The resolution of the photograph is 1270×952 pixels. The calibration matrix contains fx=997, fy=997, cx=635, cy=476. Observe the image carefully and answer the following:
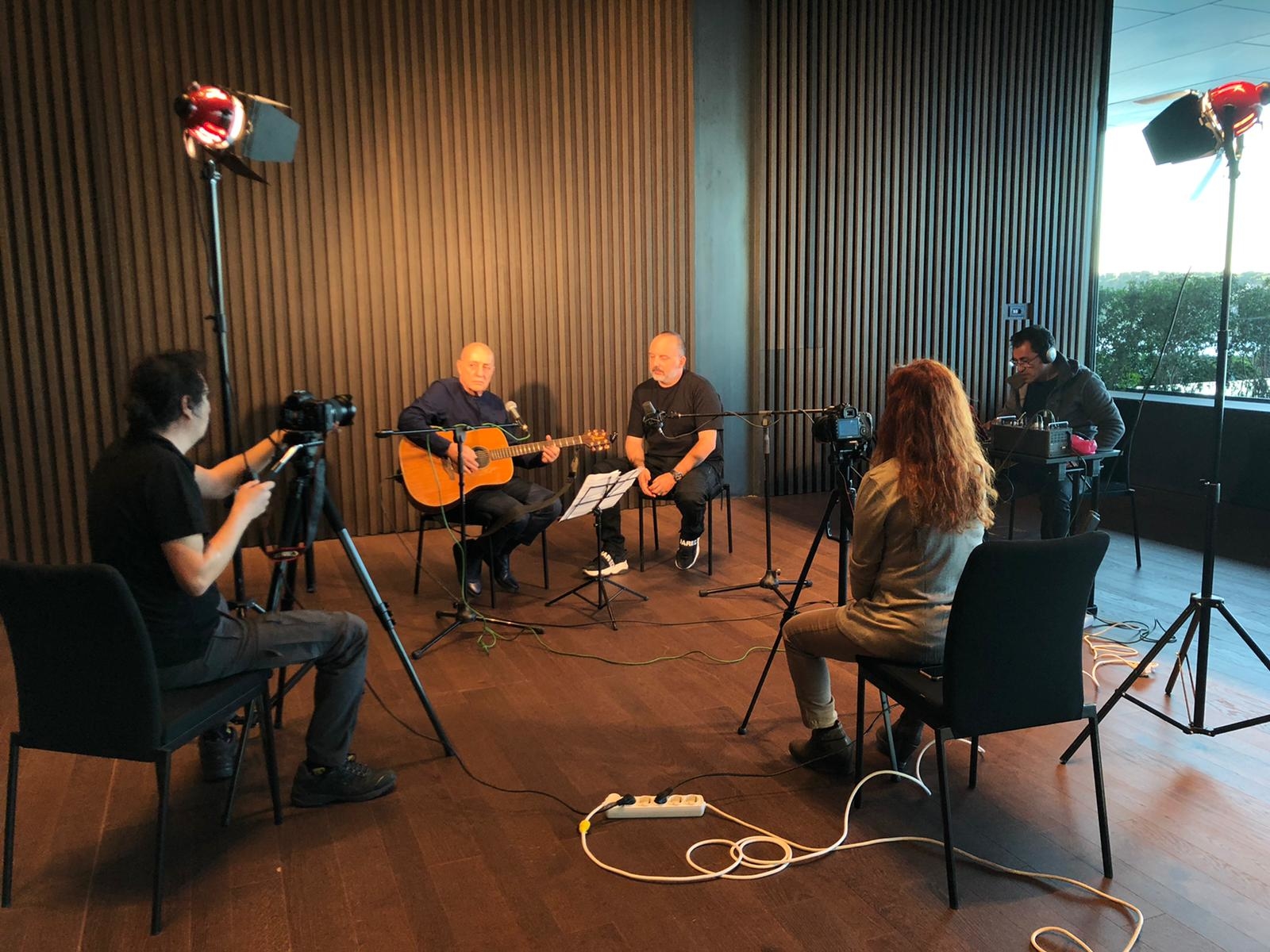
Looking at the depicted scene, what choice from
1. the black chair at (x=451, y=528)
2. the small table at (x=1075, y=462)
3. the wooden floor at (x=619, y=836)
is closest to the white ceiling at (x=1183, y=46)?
the small table at (x=1075, y=462)

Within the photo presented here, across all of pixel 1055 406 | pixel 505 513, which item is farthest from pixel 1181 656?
pixel 505 513

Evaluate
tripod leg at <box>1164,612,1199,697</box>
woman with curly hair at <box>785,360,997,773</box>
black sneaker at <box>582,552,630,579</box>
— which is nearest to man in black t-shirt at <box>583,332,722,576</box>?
black sneaker at <box>582,552,630,579</box>

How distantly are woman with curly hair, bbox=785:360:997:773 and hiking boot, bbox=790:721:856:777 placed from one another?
0.37m

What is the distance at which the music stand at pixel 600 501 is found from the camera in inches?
166

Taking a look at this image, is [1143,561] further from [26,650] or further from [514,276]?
[26,650]

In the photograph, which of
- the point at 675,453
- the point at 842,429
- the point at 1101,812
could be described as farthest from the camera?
the point at 675,453

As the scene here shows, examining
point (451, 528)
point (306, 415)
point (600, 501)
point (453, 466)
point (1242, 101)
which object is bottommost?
point (451, 528)

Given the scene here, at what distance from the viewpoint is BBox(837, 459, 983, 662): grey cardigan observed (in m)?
2.63

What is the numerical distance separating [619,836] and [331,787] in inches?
33.8

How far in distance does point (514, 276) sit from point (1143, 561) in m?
4.10

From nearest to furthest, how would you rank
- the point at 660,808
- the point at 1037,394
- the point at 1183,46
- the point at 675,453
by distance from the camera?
the point at 660,808 → the point at 1037,394 → the point at 675,453 → the point at 1183,46

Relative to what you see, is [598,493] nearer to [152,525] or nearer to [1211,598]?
[152,525]

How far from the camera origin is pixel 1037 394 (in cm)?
550

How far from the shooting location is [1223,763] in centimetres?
310
